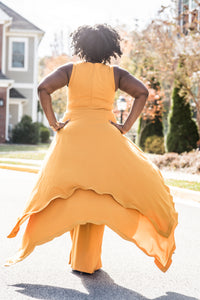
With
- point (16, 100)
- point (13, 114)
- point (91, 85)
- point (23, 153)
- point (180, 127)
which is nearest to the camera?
point (91, 85)

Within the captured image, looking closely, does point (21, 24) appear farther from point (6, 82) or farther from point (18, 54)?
point (6, 82)

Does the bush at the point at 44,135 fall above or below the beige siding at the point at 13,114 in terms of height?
below

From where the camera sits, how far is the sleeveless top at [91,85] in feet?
14.1

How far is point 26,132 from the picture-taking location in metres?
31.4

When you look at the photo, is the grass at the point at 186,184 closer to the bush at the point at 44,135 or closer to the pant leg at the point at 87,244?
the pant leg at the point at 87,244

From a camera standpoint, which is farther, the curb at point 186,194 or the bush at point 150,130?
the bush at point 150,130

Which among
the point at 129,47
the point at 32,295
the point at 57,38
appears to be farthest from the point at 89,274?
the point at 57,38

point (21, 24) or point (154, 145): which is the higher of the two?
point (21, 24)

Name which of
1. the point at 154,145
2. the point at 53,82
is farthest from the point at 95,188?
the point at 154,145

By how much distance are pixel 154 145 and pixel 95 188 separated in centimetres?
2199

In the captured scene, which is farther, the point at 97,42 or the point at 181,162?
the point at 181,162

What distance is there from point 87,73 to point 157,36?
20.1 metres

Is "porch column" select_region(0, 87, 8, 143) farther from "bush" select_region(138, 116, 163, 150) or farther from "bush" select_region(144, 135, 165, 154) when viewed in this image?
"bush" select_region(144, 135, 165, 154)

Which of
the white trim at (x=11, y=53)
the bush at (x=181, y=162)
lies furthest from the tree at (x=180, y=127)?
the white trim at (x=11, y=53)
